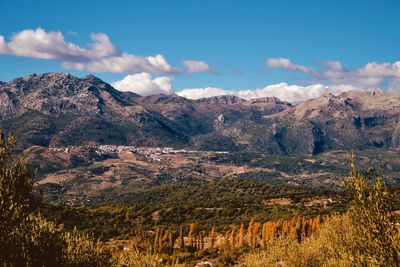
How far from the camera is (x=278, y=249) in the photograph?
2192 inches

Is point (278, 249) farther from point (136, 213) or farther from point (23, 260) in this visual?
point (136, 213)

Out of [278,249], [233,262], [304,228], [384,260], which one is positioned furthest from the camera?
[304,228]

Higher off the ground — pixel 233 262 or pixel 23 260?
pixel 23 260

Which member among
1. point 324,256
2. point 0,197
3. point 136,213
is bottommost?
point 136,213

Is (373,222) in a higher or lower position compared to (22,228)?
higher

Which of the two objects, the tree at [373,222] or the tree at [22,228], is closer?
the tree at [373,222]

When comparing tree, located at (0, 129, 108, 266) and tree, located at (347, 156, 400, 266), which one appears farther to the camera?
tree, located at (0, 129, 108, 266)

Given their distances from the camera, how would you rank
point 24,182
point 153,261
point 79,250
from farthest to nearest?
point 153,261 → point 79,250 → point 24,182

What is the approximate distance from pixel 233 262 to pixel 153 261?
5096cm

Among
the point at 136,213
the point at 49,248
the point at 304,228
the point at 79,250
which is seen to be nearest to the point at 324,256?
the point at 79,250

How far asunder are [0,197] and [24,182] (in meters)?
3.37

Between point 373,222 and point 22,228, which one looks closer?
point 373,222

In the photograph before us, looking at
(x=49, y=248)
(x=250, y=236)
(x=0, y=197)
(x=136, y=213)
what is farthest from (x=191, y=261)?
(x=136, y=213)

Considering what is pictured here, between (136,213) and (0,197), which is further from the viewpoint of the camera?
(136,213)
